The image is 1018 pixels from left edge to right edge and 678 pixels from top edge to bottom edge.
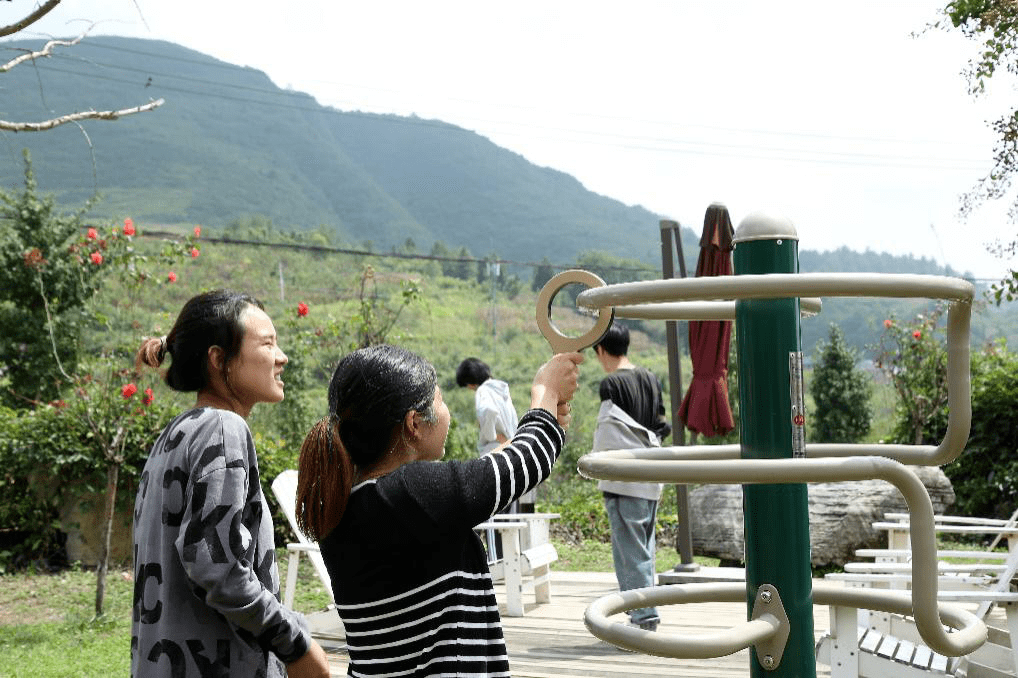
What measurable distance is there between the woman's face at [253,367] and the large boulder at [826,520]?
18.8 feet

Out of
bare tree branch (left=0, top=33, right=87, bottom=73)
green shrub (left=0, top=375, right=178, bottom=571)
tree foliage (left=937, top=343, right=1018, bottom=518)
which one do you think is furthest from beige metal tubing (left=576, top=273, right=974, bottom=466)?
tree foliage (left=937, top=343, right=1018, bottom=518)

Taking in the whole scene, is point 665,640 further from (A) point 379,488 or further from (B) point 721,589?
(A) point 379,488

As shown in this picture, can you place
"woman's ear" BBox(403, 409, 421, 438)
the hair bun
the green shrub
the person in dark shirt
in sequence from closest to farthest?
"woman's ear" BBox(403, 409, 421, 438), the hair bun, the person in dark shirt, the green shrub

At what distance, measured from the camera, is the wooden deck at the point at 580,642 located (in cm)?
464

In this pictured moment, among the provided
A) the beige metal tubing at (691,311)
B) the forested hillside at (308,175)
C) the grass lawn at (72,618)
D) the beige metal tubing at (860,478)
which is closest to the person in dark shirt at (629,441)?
the grass lawn at (72,618)

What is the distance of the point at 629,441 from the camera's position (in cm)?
520

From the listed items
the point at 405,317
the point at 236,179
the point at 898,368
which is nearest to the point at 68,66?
the point at 236,179

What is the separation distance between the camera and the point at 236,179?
114938 mm

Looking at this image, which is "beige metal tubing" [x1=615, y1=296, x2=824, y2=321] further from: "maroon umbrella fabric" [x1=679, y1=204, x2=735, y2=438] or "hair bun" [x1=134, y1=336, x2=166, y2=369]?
"maroon umbrella fabric" [x1=679, y1=204, x2=735, y2=438]

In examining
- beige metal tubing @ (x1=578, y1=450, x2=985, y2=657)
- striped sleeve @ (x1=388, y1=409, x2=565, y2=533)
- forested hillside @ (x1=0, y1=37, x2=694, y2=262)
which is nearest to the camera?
beige metal tubing @ (x1=578, y1=450, x2=985, y2=657)

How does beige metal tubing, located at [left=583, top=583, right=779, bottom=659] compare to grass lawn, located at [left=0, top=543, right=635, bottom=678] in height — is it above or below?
above

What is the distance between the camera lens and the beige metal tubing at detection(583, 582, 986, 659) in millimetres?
1059

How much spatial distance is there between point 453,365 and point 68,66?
114 metres

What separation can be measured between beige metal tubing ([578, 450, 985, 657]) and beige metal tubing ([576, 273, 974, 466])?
0.17m
